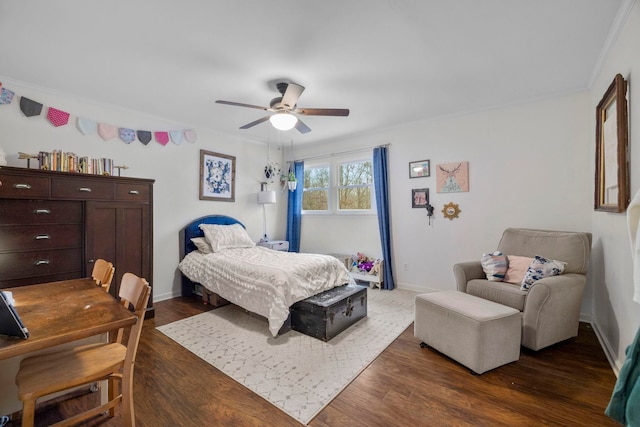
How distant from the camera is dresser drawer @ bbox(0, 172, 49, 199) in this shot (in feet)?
7.68

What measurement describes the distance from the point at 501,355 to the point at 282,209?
4.38 meters

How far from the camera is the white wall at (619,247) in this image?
1.76 m

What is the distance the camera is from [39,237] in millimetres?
2531

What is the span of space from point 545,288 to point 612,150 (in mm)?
1221

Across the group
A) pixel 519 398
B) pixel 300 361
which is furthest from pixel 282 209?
pixel 519 398

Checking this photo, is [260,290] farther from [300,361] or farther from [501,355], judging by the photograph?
[501,355]

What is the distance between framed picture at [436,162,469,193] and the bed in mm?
1899

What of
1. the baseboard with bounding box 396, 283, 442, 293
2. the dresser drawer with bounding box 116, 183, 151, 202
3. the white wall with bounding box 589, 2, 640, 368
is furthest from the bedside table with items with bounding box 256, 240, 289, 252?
the white wall with bounding box 589, 2, 640, 368

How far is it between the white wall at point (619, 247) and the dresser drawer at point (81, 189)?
14.7 feet

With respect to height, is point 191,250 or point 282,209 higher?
point 282,209

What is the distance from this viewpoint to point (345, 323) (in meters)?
2.80

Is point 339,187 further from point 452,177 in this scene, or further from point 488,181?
point 488,181

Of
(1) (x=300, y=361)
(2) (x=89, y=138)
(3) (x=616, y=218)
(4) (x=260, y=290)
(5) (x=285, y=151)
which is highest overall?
(5) (x=285, y=151)

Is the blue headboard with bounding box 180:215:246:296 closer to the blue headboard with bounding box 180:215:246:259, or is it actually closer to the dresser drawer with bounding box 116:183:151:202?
the blue headboard with bounding box 180:215:246:259
